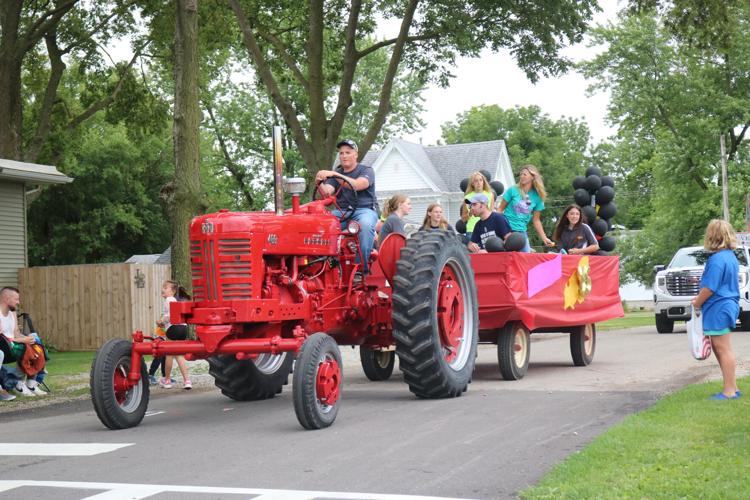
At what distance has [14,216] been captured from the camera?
25000mm

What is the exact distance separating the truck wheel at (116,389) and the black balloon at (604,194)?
9.01 m

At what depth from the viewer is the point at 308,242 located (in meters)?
9.85

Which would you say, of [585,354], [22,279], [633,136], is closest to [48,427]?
[585,354]

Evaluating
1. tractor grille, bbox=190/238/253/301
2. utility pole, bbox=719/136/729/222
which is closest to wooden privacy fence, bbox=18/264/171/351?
tractor grille, bbox=190/238/253/301

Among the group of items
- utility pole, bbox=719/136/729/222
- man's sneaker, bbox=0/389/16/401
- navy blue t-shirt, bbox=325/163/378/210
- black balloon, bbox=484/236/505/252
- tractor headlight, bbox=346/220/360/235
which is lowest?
man's sneaker, bbox=0/389/16/401

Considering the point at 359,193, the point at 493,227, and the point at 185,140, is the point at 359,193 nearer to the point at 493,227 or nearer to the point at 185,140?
the point at 493,227

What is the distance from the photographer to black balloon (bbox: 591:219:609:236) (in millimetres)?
16038

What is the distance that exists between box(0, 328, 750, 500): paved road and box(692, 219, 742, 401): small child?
0.88 metres

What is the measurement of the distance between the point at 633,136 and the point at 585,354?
37.3m

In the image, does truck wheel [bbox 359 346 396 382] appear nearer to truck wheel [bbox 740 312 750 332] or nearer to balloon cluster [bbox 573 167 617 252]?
balloon cluster [bbox 573 167 617 252]

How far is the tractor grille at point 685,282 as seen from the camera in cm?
2380

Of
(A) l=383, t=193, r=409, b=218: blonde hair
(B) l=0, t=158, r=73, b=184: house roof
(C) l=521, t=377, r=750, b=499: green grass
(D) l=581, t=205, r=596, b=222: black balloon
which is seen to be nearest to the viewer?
(C) l=521, t=377, r=750, b=499: green grass

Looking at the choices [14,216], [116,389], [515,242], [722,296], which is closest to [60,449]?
[116,389]

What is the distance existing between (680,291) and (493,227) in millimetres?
12111
